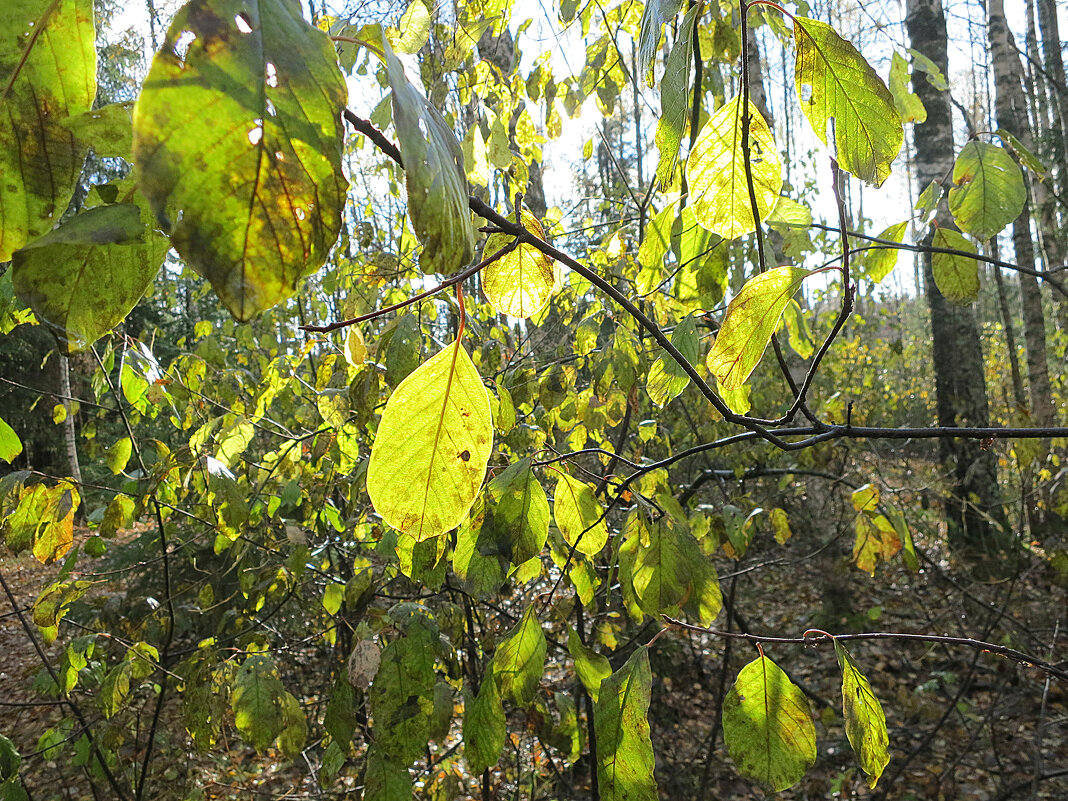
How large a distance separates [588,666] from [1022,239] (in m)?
6.46

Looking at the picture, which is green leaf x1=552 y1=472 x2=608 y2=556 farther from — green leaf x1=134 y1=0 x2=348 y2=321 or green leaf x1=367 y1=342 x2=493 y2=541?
green leaf x1=134 y1=0 x2=348 y2=321

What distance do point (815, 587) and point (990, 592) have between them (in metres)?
1.51

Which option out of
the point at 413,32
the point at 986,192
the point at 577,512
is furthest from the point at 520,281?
the point at 413,32

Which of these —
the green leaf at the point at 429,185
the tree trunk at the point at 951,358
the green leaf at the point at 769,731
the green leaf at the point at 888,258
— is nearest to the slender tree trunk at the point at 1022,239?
the tree trunk at the point at 951,358

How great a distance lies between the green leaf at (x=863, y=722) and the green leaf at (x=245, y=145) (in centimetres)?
73

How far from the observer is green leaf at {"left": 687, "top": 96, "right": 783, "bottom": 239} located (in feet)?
2.35

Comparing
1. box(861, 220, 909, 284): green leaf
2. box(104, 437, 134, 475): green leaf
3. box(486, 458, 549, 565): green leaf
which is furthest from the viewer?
box(104, 437, 134, 475): green leaf

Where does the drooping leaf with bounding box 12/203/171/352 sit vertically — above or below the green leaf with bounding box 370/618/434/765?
above

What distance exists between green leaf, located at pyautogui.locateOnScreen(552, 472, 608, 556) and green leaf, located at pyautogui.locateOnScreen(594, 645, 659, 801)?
0.28 meters

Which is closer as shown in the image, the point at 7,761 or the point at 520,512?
the point at 520,512

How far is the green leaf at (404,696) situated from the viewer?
114 centimetres

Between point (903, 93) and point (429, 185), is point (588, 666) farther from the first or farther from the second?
point (903, 93)

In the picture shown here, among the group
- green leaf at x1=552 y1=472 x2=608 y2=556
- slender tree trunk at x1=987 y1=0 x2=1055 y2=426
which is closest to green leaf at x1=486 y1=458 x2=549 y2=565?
green leaf at x1=552 y1=472 x2=608 y2=556

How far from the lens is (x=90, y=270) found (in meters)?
0.36
